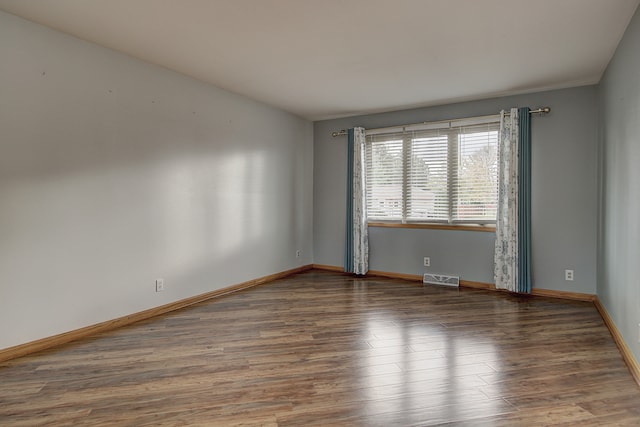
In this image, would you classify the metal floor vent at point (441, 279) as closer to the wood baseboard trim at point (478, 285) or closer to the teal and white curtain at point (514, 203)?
the wood baseboard trim at point (478, 285)

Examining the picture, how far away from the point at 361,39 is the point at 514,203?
2.90 meters

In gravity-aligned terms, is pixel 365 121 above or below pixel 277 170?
above

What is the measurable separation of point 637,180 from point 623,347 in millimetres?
1289

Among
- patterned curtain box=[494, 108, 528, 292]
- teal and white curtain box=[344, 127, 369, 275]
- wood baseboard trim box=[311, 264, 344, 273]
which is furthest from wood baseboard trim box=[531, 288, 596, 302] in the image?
wood baseboard trim box=[311, 264, 344, 273]

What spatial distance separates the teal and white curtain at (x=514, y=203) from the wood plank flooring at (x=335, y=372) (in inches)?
25.4

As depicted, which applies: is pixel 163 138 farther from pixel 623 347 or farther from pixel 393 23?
pixel 623 347

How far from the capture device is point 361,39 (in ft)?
9.84

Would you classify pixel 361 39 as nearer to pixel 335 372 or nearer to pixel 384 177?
pixel 335 372

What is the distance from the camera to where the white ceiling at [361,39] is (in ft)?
8.29

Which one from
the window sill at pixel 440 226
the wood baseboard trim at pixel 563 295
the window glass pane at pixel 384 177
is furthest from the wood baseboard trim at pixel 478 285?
the window glass pane at pixel 384 177

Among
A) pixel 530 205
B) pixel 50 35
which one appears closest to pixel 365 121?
pixel 530 205

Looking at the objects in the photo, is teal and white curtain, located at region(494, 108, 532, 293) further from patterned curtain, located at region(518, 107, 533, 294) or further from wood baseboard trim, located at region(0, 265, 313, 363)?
wood baseboard trim, located at region(0, 265, 313, 363)

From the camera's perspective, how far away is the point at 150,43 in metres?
3.13

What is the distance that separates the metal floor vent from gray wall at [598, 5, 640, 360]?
5.25ft
